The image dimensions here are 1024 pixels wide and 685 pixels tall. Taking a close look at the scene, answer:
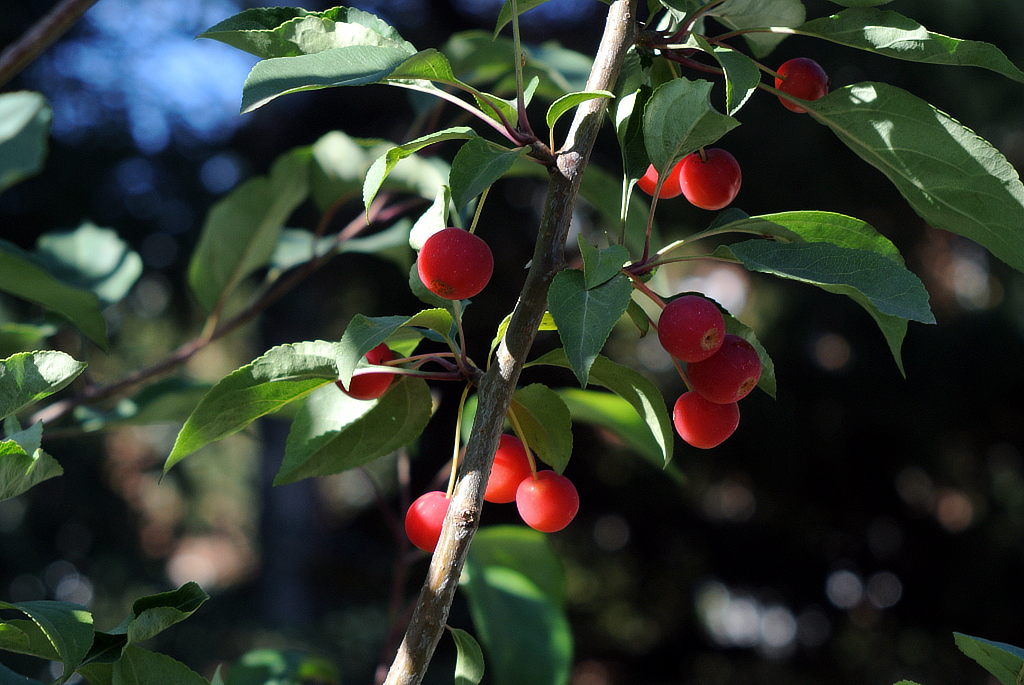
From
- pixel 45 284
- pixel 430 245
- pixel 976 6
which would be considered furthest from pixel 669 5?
pixel 976 6

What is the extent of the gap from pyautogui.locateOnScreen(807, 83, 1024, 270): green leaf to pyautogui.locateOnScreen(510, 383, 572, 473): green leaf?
21cm

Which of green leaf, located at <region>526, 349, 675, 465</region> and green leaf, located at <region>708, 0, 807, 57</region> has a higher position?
green leaf, located at <region>708, 0, 807, 57</region>

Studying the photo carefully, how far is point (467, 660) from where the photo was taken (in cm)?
45

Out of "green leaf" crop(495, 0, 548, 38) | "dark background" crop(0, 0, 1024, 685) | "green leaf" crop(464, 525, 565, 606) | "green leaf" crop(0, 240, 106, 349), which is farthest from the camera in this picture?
"dark background" crop(0, 0, 1024, 685)

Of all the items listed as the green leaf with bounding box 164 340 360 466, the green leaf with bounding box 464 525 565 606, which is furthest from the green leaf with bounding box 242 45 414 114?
the green leaf with bounding box 464 525 565 606

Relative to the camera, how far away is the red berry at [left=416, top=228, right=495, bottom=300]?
1.42 ft

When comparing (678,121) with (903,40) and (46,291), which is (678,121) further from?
(46,291)

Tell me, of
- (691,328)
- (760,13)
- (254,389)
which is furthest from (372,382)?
(760,13)

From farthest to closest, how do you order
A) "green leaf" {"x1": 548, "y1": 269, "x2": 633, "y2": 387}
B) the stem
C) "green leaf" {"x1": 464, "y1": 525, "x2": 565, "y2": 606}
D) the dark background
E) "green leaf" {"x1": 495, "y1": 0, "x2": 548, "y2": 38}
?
the dark background < "green leaf" {"x1": 464, "y1": 525, "x2": 565, "y2": 606} < the stem < "green leaf" {"x1": 495, "y1": 0, "x2": 548, "y2": 38} < "green leaf" {"x1": 548, "y1": 269, "x2": 633, "y2": 387}

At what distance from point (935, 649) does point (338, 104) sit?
3120 millimetres

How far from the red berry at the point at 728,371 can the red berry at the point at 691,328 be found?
20 millimetres

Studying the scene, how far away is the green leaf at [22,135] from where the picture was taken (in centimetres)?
87

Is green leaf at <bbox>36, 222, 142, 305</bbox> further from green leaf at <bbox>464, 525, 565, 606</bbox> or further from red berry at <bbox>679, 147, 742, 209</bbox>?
red berry at <bbox>679, 147, 742, 209</bbox>

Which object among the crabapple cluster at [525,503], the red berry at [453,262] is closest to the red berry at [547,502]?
the crabapple cluster at [525,503]
